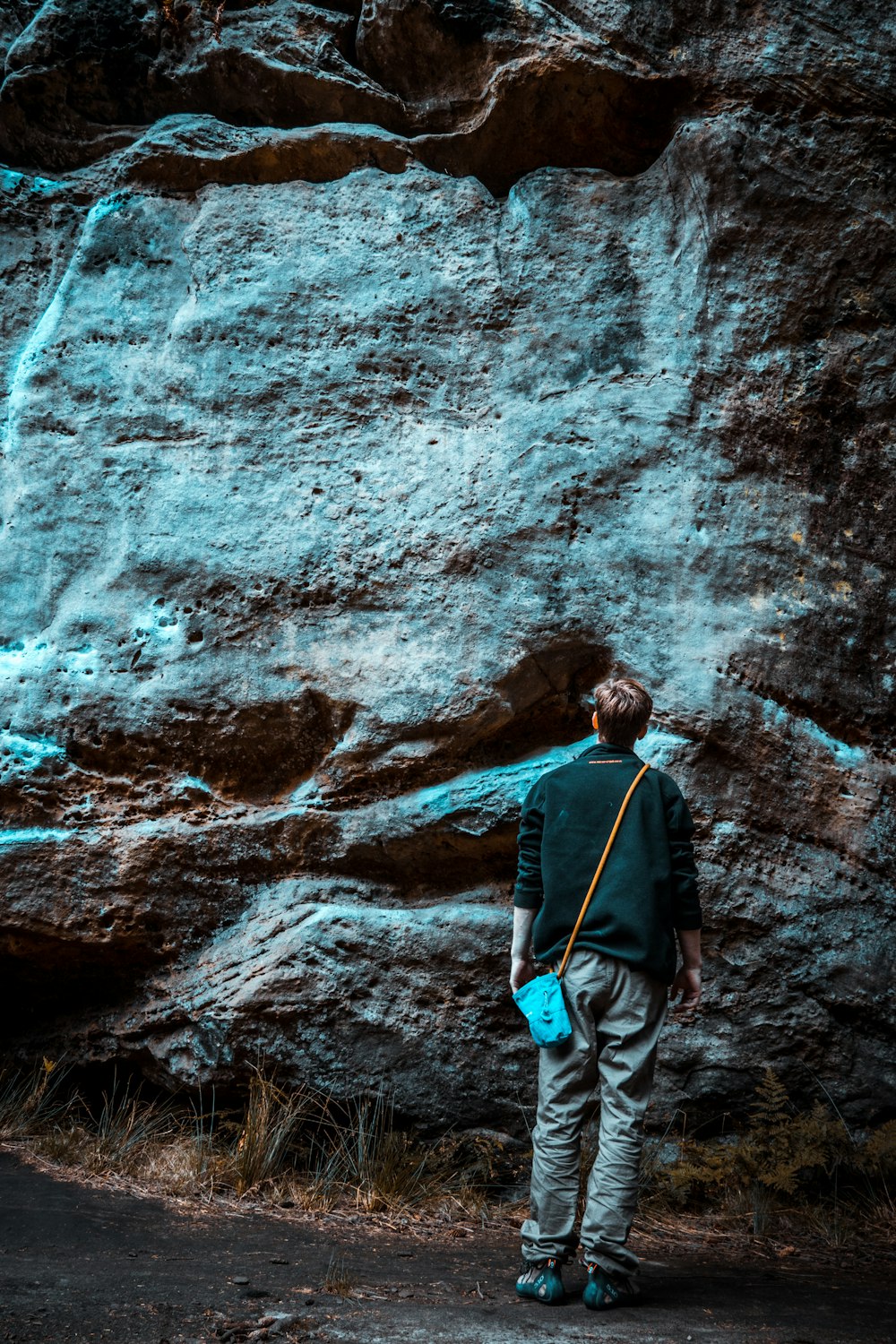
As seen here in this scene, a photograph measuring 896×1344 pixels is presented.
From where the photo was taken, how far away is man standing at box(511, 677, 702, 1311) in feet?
10.5

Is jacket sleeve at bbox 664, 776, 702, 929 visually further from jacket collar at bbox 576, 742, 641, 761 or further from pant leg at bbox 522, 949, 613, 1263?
pant leg at bbox 522, 949, 613, 1263

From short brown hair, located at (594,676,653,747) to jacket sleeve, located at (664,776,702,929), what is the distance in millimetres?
244

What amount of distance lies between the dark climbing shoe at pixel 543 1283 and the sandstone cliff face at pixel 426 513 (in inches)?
52.9

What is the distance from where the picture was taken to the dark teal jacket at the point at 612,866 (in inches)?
130

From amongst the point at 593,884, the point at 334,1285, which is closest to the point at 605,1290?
Answer: the point at 334,1285

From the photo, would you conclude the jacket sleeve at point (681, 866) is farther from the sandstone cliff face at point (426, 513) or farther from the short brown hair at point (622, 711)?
the sandstone cliff face at point (426, 513)

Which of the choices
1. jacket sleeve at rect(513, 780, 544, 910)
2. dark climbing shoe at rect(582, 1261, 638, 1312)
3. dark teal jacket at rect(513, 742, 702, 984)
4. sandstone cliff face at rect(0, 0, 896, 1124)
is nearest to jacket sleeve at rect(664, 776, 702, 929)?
dark teal jacket at rect(513, 742, 702, 984)

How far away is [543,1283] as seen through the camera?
3.19 metres

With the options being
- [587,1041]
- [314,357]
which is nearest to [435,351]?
[314,357]

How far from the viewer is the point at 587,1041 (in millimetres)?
3322

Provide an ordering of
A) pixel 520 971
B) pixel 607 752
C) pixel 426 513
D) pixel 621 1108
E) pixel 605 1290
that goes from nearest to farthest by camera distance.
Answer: pixel 605 1290 → pixel 621 1108 → pixel 520 971 → pixel 607 752 → pixel 426 513

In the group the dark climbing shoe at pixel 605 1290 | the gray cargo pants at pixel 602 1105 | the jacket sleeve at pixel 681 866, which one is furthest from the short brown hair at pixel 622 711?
the dark climbing shoe at pixel 605 1290

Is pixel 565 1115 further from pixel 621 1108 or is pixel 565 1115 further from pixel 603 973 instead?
pixel 603 973

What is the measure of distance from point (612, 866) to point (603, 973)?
334 millimetres
